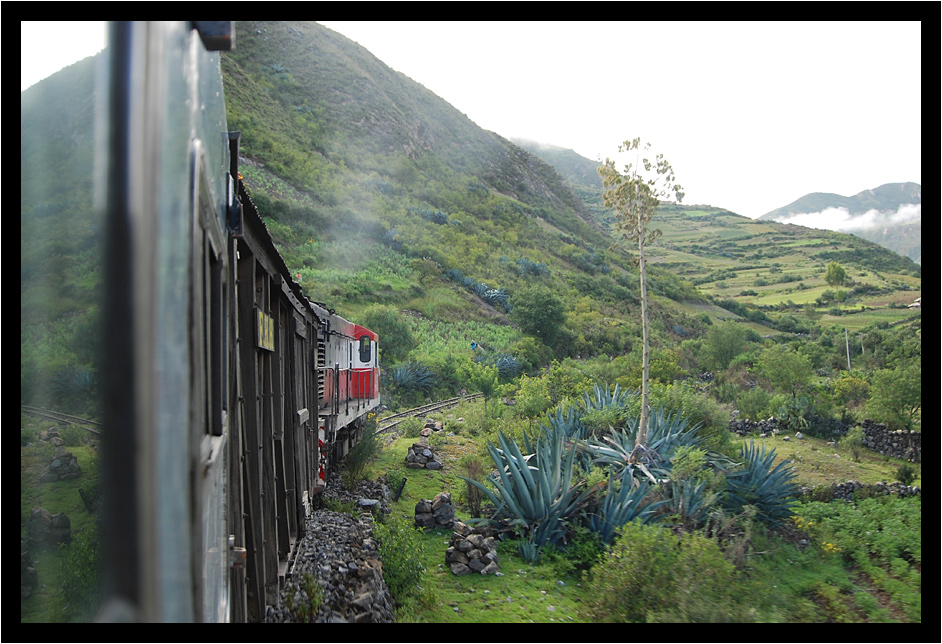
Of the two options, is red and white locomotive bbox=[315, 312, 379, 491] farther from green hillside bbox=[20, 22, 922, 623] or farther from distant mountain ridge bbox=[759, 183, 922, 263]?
distant mountain ridge bbox=[759, 183, 922, 263]

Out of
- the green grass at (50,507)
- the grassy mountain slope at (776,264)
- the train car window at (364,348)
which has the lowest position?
the green grass at (50,507)

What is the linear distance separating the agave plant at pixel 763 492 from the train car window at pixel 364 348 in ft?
27.3

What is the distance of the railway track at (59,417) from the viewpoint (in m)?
2.09

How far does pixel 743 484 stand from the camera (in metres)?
9.59

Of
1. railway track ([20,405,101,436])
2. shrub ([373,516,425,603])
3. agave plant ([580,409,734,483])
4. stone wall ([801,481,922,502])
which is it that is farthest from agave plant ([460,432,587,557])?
stone wall ([801,481,922,502])

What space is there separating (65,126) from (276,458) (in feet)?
10.00

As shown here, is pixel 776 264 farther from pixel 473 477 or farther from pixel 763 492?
pixel 473 477

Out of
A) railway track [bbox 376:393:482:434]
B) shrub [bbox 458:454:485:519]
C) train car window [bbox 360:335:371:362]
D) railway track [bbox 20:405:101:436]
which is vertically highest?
train car window [bbox 360:335:371:362]

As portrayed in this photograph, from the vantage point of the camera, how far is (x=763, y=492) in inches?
375

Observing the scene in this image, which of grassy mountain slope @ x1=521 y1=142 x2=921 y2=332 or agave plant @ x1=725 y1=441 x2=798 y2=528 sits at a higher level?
grassy mountain slope @ x1=521 y1=142 x2=921 y2=332

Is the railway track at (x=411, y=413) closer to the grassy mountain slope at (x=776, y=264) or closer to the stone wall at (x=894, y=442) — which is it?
the stone wall at (x=894, y=442)

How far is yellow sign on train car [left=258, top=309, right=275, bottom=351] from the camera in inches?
145

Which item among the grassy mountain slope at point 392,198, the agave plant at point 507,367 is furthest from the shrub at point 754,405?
the grassy mountain slope at point 392,198

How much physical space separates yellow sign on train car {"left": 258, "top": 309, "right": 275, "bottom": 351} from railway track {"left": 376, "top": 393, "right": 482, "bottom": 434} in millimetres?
11852
